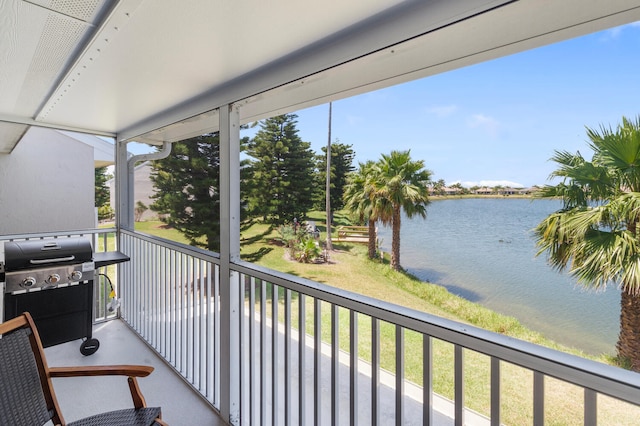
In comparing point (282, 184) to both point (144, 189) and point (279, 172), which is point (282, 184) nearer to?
point (279, 172)

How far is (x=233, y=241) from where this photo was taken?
219 cm

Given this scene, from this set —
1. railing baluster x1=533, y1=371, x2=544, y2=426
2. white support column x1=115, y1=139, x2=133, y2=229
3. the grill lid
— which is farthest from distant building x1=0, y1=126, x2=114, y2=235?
railing baluster x1=533, y1=371, x2=544, y2=426

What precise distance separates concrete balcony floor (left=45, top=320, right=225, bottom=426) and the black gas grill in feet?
0.80

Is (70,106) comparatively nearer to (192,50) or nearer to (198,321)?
(192,50)

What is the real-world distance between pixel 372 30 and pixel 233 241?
57.2 inches

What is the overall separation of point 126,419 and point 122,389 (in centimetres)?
137

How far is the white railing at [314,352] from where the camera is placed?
3.25 feet

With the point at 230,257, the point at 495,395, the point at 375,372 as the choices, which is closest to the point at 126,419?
the point at 230,257

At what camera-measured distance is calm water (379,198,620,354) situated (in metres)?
8.08

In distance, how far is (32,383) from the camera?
5.05 ft

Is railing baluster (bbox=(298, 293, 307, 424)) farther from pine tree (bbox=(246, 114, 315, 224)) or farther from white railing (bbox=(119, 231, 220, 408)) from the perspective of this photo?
pine tree (bbox=(246, 114, 315, 224))

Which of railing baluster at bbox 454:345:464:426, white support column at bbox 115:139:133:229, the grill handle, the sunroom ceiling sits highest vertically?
the sunroom ceiling

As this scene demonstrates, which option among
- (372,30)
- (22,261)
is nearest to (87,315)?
(22,261)

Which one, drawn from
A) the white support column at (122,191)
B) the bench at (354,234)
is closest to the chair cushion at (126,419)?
the white support column at (122,191)
